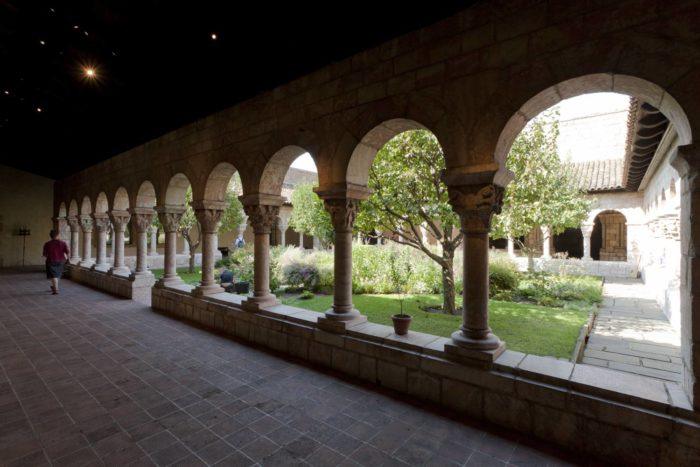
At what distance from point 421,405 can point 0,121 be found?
11812 mm

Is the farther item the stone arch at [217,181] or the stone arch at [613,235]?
the stone arch at [613,235]

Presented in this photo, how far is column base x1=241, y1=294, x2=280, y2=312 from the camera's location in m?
4.83

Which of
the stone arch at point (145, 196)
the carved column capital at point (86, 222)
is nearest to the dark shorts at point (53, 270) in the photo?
the carved column capital at point (86, 222)

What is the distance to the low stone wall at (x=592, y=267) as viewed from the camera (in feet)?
40.2

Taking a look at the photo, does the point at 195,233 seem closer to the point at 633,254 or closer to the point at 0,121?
the point at 0,121

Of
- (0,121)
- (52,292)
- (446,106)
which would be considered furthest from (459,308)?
(0,121)

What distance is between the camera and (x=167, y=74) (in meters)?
5.52

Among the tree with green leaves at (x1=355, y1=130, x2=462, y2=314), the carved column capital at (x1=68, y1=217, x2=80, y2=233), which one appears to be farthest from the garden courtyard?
the carved column capital at (x1=68, y1=217, x2=80, y2=233)

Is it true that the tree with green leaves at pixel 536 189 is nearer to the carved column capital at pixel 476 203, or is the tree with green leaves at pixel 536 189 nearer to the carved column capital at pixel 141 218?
the carved column capital at pixel 476 203

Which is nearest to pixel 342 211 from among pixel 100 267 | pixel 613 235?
pixel 100 267

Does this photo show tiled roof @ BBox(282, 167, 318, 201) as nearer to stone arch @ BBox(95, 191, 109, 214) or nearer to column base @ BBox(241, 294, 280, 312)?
stone arch @ BBox(95, 191, 109, 214)

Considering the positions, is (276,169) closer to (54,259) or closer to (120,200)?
(120,200)

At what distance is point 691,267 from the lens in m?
2.24

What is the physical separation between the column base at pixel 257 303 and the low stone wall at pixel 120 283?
390 centimetres
